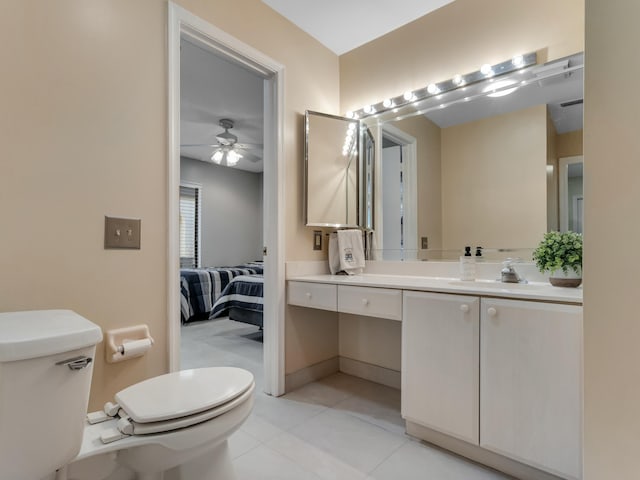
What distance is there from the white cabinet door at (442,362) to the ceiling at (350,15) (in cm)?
179

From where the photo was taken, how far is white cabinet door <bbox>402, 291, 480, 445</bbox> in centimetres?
135

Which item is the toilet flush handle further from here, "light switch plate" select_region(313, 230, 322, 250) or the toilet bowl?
"light switch plate" select_region(313, 230, 322, 250)

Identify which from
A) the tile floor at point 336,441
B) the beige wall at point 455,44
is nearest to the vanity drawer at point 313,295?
the tile floor at point 336,441

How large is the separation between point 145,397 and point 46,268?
59 centimetres

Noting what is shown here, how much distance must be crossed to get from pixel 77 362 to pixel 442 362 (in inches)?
52.5

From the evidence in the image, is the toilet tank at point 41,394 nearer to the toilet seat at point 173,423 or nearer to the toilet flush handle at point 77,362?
the toilet flush handle at point 77,362

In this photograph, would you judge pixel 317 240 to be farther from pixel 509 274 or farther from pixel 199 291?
pixel 199 291

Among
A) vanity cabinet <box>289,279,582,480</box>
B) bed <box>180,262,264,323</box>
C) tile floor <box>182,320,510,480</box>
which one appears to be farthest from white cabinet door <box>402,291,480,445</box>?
bed <box>180,262,264,323</box>

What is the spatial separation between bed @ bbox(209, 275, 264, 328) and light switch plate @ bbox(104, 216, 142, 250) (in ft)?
6.23

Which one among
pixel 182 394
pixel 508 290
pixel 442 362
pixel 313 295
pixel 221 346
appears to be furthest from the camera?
pixel 221 346

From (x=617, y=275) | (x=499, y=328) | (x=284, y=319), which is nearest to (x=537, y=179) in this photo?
(x=499, y=328)

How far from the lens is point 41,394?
75cm

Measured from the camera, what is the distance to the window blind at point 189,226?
5340mm

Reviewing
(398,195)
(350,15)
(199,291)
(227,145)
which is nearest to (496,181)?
(398,195)
